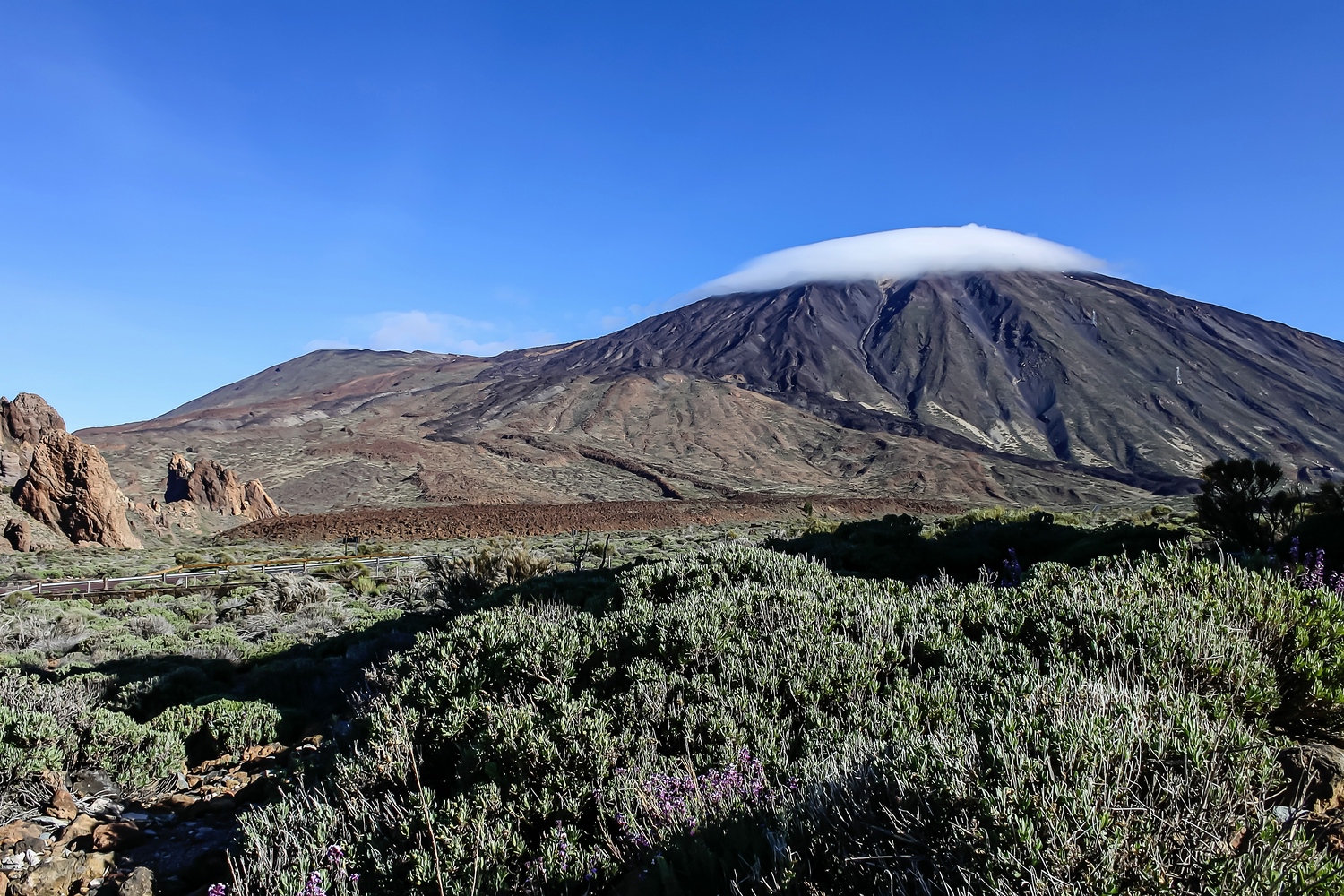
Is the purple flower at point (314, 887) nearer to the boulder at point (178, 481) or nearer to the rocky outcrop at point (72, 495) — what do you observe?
the rocky outcrop at point (72, 495)

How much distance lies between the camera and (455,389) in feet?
354

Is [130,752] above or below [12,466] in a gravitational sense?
below

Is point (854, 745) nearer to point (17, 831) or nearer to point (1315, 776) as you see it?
point (1315, 776)

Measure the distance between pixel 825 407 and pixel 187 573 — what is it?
80.5 m

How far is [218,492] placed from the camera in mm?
39469

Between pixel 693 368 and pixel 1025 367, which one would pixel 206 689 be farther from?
pixel 1025 367

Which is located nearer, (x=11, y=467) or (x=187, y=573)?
(x=187, y=573)

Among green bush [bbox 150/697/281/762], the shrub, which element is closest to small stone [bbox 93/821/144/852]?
green bush [bbox 150/697/281/762]

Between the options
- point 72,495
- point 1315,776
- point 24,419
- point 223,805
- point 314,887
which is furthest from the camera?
point 24,419

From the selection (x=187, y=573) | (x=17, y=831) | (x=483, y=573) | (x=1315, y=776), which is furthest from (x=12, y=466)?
(x=1315, y=776)

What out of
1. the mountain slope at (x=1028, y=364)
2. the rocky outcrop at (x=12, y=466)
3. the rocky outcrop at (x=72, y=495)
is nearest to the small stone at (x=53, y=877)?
the rocky outcrop at (x=72, y=495)

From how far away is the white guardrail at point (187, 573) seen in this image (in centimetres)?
1634

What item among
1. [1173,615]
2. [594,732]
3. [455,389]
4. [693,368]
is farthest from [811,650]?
[693,368]

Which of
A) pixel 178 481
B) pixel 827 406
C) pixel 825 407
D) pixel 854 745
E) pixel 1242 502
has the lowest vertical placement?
pixel 854 745
